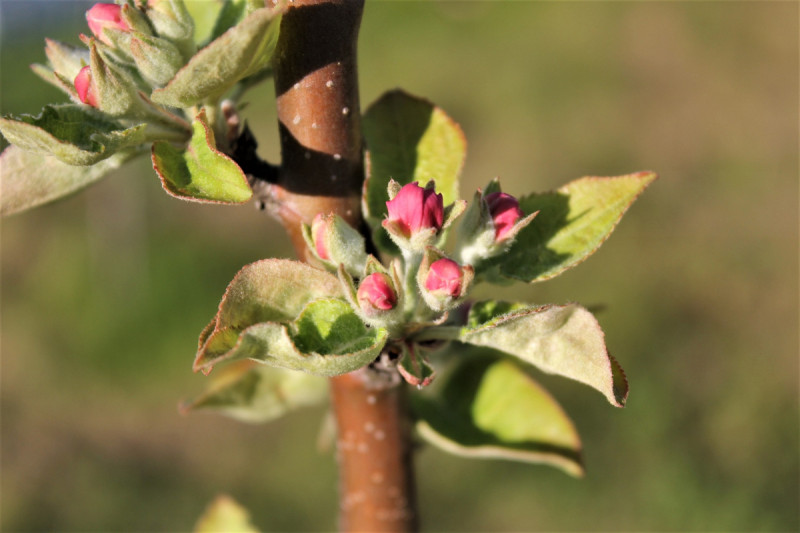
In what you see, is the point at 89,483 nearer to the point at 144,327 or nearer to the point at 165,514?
the point at 165,514

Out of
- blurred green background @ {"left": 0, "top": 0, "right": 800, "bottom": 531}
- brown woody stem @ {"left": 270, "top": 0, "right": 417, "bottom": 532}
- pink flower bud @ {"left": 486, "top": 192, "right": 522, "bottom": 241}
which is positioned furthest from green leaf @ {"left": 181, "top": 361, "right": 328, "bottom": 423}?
blurred green background @ {"left": 0, "top": 0, "right": 800, "bottom": 531}

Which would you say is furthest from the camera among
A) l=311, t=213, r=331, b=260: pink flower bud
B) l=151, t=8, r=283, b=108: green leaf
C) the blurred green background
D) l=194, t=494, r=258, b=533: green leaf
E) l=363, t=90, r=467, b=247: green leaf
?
the blurred green background

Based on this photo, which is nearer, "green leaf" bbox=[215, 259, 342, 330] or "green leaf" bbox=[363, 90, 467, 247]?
"green leaf" bbox=[215, 259, 342, 330]

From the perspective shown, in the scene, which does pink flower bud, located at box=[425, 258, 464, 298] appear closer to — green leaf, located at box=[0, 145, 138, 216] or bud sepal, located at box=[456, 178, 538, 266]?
bud sepal, located at box=[456, 178, 538, 266]

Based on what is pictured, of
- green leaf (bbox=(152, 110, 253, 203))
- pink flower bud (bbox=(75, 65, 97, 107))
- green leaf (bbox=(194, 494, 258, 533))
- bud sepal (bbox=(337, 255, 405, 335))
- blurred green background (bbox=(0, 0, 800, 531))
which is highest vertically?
pink flower bud (bbox=(75, 65, 97, 107))

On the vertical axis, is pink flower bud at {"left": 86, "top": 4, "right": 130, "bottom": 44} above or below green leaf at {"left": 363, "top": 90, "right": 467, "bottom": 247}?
above

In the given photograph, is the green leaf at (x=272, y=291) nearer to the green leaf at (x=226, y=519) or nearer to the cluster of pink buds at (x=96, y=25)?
the cluster of pink buds at (x=96, y=25)
